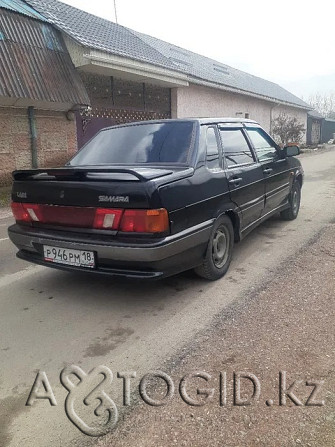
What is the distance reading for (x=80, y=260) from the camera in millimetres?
3084

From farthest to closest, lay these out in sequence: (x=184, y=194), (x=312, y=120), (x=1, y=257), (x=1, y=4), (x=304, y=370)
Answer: (x=312, y=120), (x=1, y=4), (x=1, y=257), (x=184, y=194), (x=304, y=370)

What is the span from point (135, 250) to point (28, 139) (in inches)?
338

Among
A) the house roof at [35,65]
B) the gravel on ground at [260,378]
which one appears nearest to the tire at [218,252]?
the gravel on ground at [260,378]

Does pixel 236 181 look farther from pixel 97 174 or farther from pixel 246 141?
pixel 97 174

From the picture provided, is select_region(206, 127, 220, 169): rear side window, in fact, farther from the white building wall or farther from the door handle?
the white building wall

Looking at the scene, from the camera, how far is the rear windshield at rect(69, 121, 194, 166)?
3.50m

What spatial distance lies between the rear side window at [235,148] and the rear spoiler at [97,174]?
43.0 inches

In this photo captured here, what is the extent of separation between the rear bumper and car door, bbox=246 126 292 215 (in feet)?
5.72

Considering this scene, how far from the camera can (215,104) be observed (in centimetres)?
1884

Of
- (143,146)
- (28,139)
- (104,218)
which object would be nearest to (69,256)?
(104,218)

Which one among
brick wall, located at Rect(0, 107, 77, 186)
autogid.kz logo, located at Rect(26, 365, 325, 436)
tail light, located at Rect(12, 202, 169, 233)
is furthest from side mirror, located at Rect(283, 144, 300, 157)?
brick wall, located at Rect(0, 107, 77, 186)

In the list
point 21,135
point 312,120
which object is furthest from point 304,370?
point 312,120

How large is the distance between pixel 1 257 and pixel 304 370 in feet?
12.5

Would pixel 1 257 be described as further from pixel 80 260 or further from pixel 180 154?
pixel 180 154
